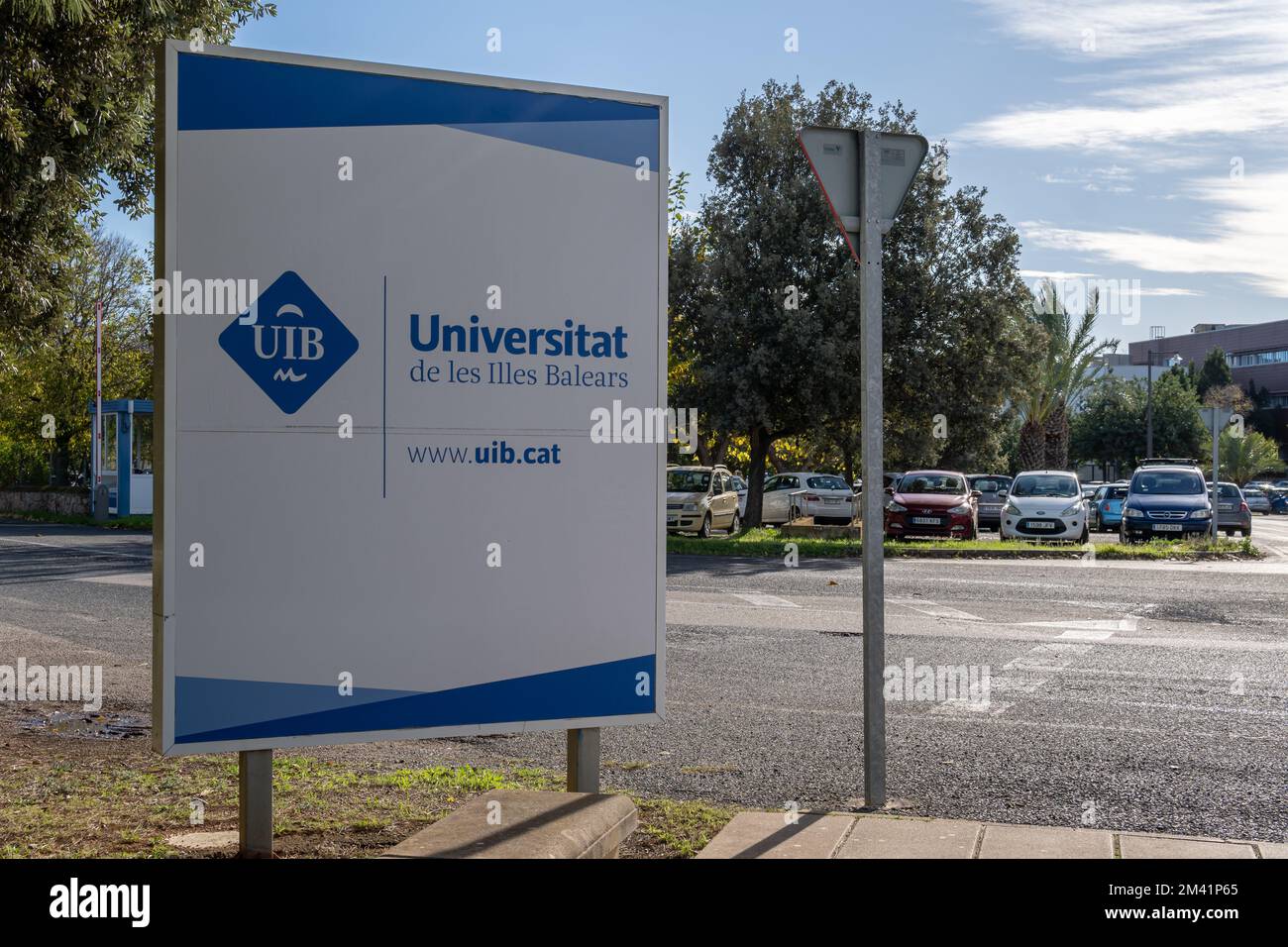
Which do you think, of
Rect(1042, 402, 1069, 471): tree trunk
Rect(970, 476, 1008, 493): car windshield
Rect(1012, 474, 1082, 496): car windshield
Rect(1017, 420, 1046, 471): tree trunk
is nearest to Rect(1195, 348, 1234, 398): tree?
Rect(1042, 402, 1069, 471): tree trunk

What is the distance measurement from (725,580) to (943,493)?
36.1 feet

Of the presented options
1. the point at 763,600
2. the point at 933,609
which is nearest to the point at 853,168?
the point at 933,609

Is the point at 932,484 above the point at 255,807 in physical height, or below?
above

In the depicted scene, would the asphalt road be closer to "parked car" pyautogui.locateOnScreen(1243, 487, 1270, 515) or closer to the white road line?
the white road line

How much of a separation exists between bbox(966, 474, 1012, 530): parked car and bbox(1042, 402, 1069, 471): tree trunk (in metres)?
9.68

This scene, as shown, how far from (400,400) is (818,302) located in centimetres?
2345

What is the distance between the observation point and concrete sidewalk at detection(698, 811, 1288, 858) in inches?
175

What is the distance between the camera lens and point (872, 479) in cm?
540

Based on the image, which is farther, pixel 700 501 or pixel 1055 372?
pixel 1055 372

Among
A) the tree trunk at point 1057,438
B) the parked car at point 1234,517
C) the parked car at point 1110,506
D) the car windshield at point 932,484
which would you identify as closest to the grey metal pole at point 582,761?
the car windshield at point 932,484

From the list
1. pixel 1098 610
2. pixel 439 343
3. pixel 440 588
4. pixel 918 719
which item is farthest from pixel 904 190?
pixel 1098 610

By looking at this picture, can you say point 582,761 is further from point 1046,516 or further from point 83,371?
point 83,371

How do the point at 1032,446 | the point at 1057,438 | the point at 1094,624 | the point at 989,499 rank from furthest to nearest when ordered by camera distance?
1. the point at 1057,438
2. the point at 1032,446
3. the point at 989,499
4. the point at 1094,624

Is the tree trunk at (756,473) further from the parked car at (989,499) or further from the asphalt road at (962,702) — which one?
the asphalt road at (962,702)
